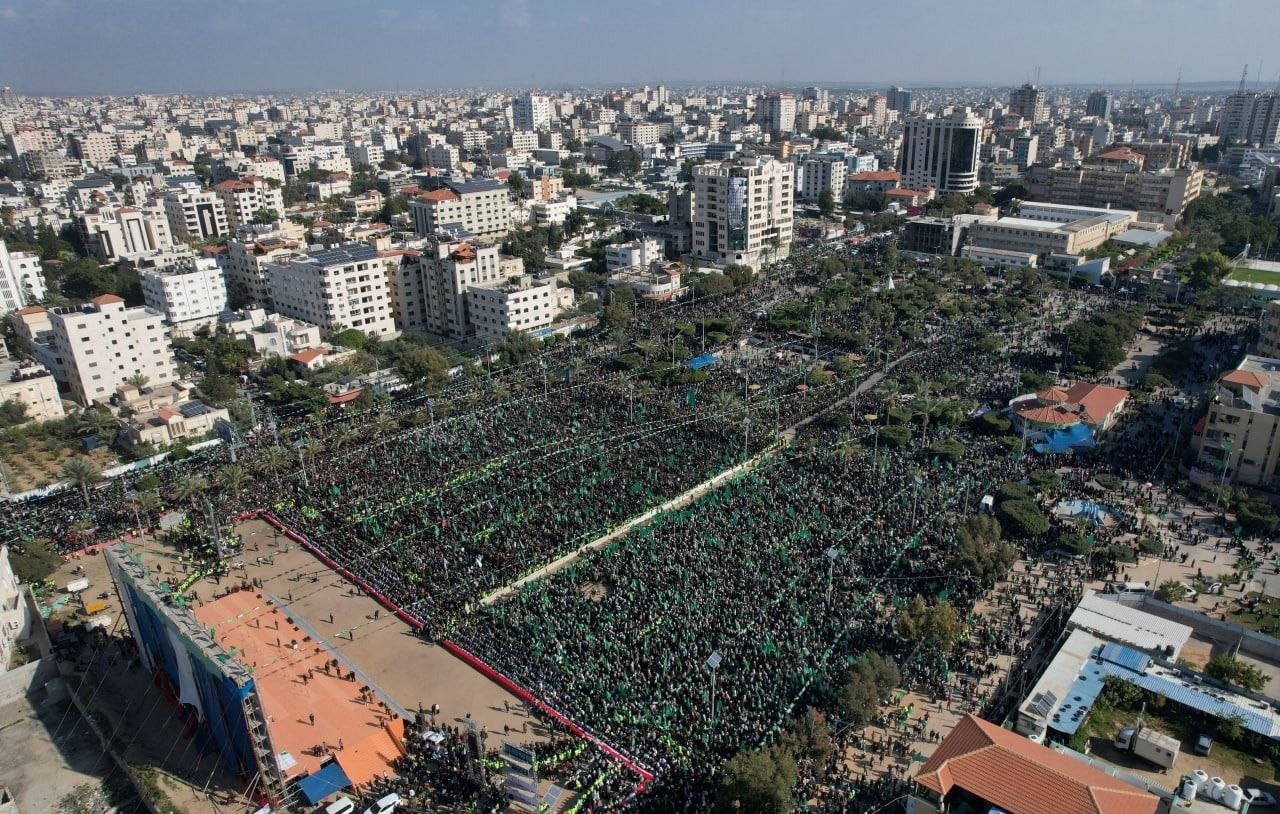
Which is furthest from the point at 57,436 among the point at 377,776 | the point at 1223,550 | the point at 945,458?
the point at 1223,550

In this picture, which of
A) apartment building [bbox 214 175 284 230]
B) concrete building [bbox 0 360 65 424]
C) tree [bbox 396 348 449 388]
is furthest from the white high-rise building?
concrete building [bbox 0 360 65 424]

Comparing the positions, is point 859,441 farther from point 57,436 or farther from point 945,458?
point 57,436

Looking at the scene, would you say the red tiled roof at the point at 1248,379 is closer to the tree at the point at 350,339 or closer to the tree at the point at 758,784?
the tree at the point at 758,784

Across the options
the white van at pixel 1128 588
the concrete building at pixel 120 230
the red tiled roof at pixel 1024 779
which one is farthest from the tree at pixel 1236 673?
the concrete building at pixel 120 230

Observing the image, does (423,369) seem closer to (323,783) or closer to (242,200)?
(323,783)

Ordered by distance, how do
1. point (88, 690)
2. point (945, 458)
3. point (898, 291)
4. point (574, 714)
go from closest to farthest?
point (574, 714) < point (88, 690) < point (945, 458) < point (898, 291)

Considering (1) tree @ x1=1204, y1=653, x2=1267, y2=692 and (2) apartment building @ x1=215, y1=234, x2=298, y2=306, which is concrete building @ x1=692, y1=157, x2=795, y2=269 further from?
(1) tree @ x1=1204, y1=653, x2=1267, y2=692
